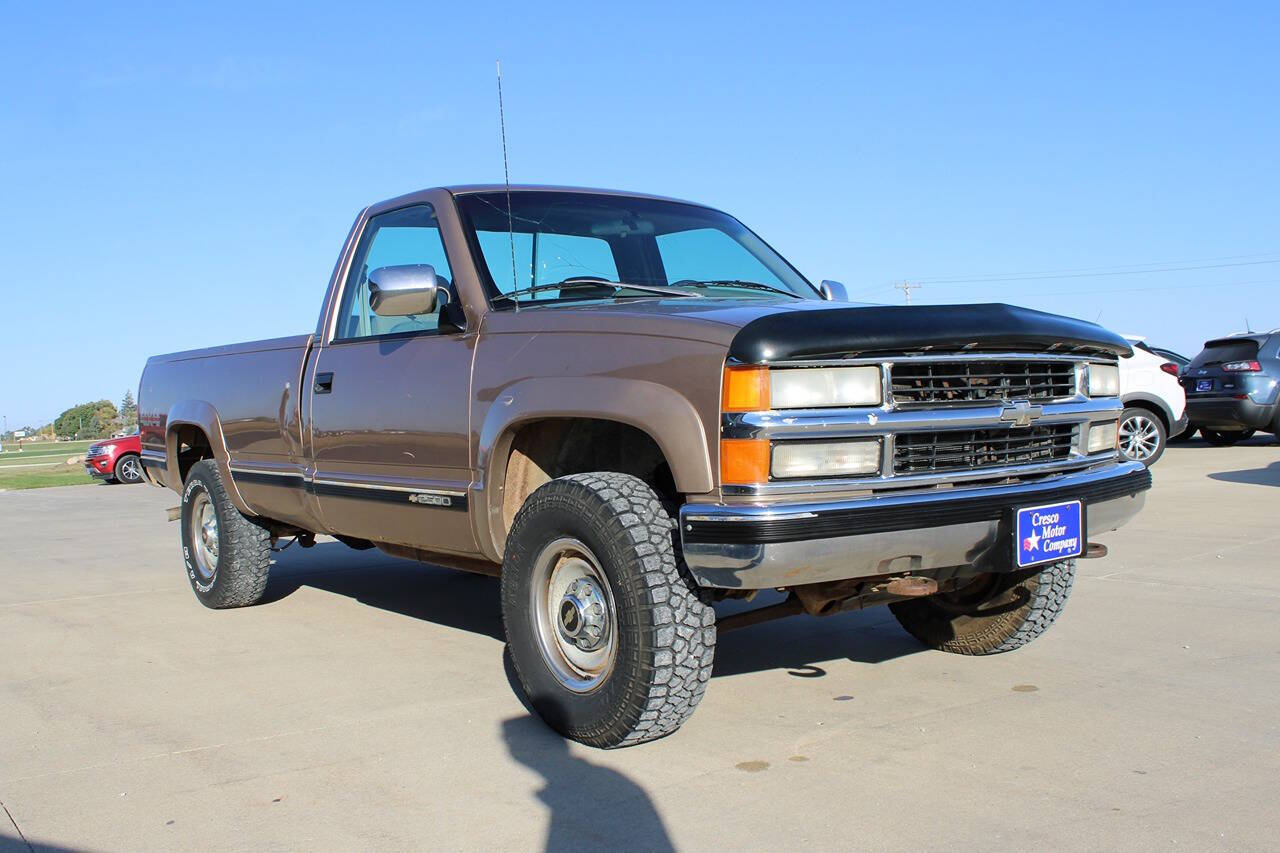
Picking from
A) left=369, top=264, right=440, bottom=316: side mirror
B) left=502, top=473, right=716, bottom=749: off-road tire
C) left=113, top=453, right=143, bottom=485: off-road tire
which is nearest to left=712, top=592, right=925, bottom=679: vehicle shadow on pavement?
left=502, top=473, right=716, bottom=749: off-road tire

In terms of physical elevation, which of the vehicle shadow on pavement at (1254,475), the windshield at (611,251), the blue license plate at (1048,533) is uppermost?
the windshield at (611,251)

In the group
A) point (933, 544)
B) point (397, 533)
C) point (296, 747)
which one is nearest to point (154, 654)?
point (397, 533)

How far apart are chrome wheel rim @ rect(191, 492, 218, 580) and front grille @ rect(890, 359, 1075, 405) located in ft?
14.4

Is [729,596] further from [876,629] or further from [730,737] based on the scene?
[876,629]

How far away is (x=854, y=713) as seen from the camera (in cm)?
399

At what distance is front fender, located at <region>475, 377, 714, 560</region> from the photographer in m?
3.33

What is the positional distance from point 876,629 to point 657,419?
2.42 metres

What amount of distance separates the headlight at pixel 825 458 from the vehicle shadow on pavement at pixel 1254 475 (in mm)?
9408

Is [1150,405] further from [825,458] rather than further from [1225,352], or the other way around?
[825,458]

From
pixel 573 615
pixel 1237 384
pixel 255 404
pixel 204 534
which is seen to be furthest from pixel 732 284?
pixel 1237 384

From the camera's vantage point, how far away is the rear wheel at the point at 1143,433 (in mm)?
13586

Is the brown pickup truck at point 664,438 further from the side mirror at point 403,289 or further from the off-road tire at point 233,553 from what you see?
the off-road tire at point 233,553

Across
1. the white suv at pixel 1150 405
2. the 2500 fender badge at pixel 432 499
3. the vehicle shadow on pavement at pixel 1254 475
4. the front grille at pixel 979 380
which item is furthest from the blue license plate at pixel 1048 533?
the white suv at pixel 1150 405

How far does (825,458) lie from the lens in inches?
130
